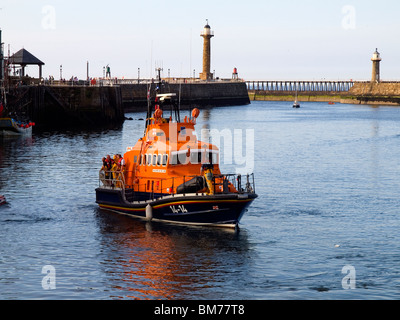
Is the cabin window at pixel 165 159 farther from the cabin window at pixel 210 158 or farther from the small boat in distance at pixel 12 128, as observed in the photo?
the small boat in distance at pixel 12 128

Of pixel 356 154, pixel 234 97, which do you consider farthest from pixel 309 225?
pixel 234 97

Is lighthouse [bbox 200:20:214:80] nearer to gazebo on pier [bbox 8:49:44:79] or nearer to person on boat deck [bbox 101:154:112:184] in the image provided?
gazebo on pier [bbox 8:49:44:79]

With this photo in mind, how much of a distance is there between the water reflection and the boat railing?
1313 mm

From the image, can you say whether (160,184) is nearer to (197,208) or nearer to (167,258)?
(197,208)

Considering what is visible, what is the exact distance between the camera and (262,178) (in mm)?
41938

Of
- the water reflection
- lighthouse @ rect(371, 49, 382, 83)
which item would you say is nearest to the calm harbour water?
the water reflection

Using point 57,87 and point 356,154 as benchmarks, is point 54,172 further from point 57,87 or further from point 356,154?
point 57,87

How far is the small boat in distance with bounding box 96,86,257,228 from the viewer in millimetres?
25797

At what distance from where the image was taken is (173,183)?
26984mm

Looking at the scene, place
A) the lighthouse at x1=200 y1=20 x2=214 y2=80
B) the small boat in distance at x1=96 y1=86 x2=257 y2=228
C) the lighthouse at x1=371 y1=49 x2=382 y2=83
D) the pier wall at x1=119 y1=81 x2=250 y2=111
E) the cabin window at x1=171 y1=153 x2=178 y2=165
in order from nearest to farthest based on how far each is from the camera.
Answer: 1. the small boat in distance at x1=96 y1=86 x2=257 y2=228
2. the cabin window at x1=171 y1=153 x2=178 y2=165
3. the pier wall at x1=119 y1=81 x2=250 y2=111
4. the lighthouse at x1=200 y1=20 x2=214 y2=80
5. the lighthouse at x1=371 y1=49 x2=382 y2=83

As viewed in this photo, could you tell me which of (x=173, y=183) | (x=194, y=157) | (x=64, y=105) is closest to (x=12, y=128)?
(x=64, y=105)

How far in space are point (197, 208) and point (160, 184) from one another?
95.1 inches

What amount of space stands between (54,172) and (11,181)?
4351 mm

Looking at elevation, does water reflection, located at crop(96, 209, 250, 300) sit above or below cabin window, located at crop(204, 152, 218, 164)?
below
